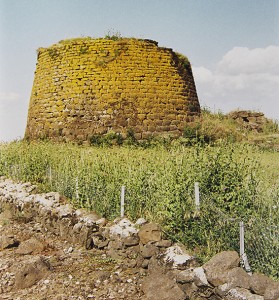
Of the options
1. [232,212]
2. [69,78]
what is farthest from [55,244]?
[69,78]

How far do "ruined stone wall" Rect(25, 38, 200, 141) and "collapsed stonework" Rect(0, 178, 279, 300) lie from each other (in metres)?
6.46

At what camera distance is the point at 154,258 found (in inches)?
179

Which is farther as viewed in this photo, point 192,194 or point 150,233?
point 192,194

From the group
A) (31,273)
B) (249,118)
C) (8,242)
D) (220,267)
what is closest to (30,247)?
(8,242)

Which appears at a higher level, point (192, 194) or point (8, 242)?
point (192, 194)

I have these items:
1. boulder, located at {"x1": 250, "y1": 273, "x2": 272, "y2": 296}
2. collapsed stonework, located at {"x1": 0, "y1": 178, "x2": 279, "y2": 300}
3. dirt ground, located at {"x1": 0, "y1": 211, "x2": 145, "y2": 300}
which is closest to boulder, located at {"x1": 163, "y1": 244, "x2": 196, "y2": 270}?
collapsed stonework, located at {"x1": 0, "y1": 178, "x2": 279, "y2": 300}

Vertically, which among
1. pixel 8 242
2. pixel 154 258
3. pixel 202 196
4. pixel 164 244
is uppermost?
pixel 202 196

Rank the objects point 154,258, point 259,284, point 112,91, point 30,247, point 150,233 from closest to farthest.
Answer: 1. point 259,284
2. point 154,258
3. point 150,233
4. point 30,247
5. point 112,91

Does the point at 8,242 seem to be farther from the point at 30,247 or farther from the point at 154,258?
the point at 154,258

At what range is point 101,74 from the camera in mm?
13773

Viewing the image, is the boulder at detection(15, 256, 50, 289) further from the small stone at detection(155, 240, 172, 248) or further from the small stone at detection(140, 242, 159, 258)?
the small stone at detection(155, 240, 172, 248)

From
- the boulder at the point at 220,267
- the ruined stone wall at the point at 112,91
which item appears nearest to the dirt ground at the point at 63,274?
the boulder at the point at 220,267

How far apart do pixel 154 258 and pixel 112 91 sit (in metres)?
9.68

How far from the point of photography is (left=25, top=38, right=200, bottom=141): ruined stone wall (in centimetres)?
1360
